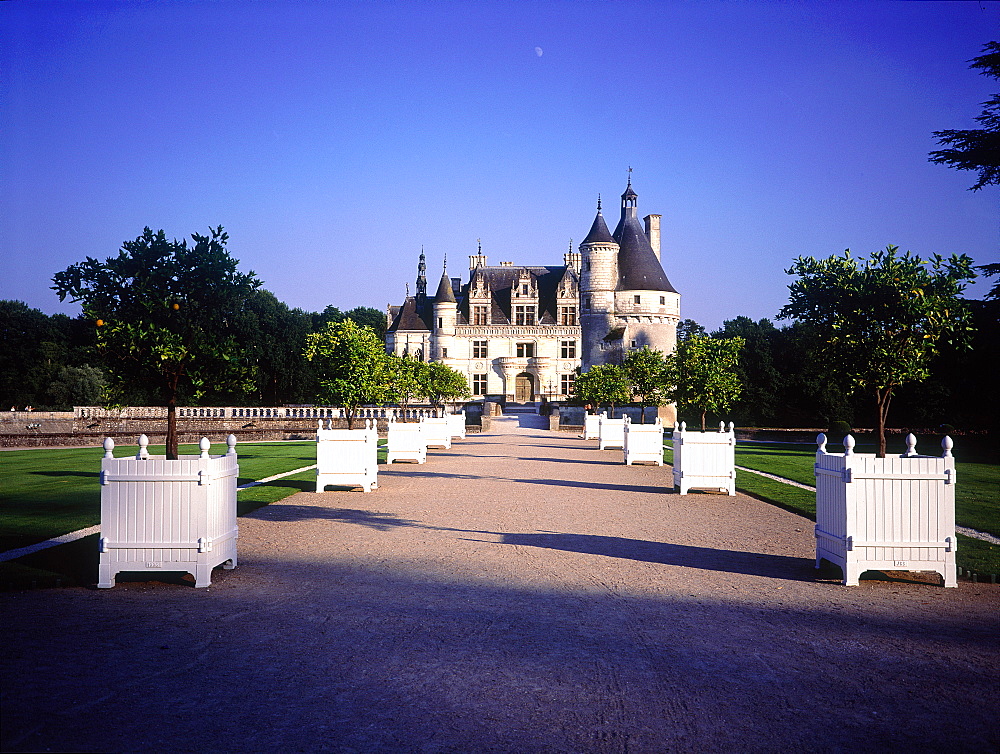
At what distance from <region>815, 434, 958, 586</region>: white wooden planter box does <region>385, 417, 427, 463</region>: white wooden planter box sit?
50.1 feet

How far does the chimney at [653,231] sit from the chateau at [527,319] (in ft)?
0.32

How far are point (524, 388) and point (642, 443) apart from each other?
64.3m

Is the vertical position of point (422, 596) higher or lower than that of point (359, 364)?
lower

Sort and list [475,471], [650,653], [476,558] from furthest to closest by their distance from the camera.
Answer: [475,471], [476,558], [650,653]

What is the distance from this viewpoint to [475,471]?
20.0 meters

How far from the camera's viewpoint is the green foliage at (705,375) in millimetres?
22078

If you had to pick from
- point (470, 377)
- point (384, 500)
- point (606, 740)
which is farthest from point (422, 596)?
point (470, 377)

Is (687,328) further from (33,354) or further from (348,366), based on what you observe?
(348,366)

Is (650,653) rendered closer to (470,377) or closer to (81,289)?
(81,289)

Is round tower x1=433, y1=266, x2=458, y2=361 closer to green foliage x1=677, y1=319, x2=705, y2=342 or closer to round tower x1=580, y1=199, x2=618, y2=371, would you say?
round tower x1=580, y1=199, x2=618, y2=371

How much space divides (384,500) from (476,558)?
18.2ft

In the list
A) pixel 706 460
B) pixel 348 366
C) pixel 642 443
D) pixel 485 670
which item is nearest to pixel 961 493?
pixel 706 460

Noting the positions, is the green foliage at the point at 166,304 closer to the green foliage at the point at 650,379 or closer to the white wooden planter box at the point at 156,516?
the white wooden planter box at the point at 156,516

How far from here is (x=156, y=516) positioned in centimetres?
747
